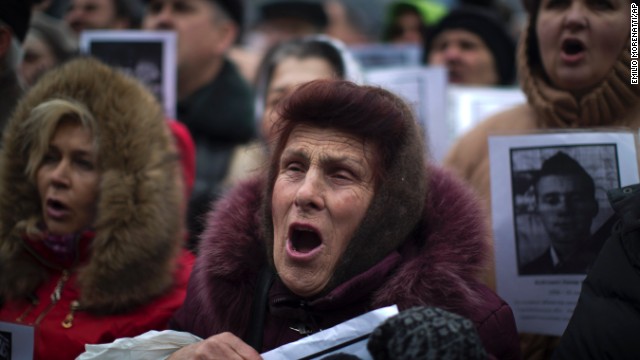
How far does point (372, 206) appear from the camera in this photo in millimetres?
3010

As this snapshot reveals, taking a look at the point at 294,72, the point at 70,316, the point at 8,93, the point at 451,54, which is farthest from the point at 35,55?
the point at 451,54

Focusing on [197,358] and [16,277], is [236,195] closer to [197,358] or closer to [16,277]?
[197,358]

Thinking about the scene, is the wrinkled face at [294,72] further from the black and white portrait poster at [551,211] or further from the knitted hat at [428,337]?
the knitted hat at [428,337]

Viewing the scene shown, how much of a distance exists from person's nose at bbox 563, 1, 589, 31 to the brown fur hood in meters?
1.65

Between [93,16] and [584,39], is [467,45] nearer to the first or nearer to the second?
[93,16]

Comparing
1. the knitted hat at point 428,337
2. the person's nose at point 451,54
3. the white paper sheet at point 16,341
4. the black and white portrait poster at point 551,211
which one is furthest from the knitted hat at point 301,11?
the knitted hat at point 428,337

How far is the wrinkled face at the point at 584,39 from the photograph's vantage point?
3.68 m

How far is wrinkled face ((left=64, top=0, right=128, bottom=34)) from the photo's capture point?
20.9ft

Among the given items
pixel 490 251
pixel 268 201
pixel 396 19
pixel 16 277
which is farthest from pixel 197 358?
pixel 396 19

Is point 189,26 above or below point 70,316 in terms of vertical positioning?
above

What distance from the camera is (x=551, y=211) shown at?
3.48m

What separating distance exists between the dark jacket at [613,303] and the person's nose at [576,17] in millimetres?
1080

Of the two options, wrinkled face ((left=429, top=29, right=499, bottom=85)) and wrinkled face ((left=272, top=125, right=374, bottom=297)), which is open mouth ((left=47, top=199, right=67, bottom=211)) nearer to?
wrinkled face ((left=272, top=125, right=374, bottom=297))

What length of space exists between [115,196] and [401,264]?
1.28 metres
